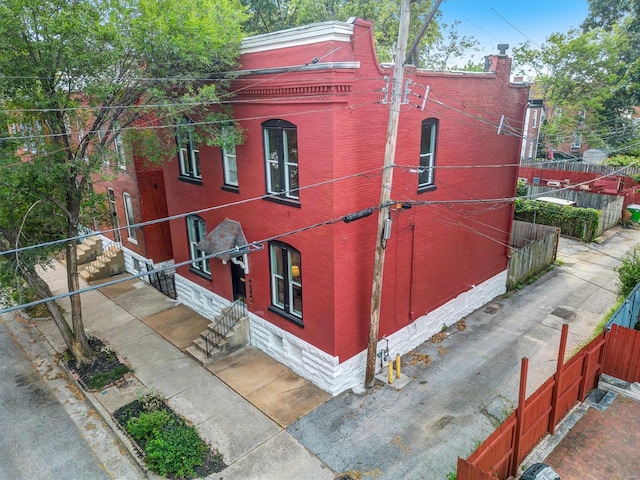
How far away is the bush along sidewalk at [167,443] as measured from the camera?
10.6 metres

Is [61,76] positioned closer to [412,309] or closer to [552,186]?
[412,309]

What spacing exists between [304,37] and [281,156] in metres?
→ 3.30

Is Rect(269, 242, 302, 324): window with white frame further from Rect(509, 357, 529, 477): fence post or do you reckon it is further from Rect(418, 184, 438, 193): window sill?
Rect(509, 357, 529, 477): fence post

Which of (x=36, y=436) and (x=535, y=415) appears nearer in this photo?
(x=535, y=415)

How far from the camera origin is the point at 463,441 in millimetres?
11227

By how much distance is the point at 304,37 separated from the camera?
36.8 ft

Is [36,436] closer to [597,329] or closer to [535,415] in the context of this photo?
[535,415]

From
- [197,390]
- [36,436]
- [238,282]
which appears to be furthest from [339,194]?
[36,436]

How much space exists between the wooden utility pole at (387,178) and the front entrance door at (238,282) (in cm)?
542

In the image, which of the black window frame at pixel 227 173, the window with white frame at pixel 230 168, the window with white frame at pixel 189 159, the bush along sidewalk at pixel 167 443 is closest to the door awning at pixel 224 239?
the black window frame at pixel 227 173

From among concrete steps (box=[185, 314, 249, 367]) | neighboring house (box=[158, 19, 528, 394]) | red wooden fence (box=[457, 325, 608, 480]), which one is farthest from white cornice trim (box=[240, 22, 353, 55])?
concrete steps (box=[185, 314, 249, 367])

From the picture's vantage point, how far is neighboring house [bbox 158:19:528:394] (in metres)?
11.6

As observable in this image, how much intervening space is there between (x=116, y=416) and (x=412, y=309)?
9715mm

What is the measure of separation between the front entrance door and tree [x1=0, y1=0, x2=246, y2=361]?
504 cm
